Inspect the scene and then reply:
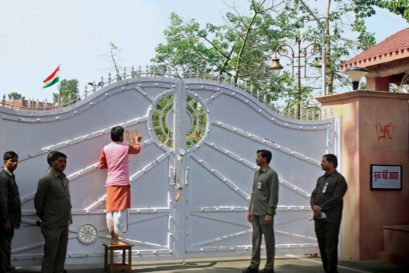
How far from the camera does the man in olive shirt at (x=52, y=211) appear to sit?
21.5ft

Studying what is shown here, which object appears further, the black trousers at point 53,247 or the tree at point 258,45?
the tree at point 258,45

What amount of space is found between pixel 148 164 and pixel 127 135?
0.48 m

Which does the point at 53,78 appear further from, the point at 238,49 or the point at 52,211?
the point at 238,49

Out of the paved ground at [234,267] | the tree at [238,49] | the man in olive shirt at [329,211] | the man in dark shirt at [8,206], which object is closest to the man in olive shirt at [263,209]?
the paved ground at [234,267]

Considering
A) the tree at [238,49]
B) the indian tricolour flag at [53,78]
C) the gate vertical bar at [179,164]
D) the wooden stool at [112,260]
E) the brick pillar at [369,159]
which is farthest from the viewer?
the tree at [238,49]

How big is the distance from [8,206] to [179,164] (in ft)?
7.80

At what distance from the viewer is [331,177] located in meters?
7.81

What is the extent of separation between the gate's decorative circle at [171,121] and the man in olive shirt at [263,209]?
3.48 feet

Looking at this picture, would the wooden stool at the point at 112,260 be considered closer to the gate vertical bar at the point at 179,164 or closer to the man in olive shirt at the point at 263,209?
the gate vertical bar at the point at 179,164

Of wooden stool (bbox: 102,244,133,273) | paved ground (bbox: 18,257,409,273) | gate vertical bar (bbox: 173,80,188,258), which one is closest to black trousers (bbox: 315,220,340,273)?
paved ground (bbox: 18,257,409,273)

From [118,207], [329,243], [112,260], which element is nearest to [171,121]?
[118,207]

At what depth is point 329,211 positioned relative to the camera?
770cm

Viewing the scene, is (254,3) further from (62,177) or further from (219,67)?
(62,177)

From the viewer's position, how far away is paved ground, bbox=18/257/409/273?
7785 millimetres
